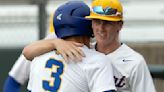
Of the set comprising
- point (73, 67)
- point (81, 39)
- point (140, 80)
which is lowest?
point (140, 80)

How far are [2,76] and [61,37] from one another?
3311 mm

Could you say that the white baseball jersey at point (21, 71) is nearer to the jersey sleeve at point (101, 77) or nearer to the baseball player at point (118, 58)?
the baseball player at point (118, 58)

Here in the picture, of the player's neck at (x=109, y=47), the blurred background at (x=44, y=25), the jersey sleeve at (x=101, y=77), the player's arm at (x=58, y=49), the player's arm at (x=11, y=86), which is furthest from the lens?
the blurred background at (x=44, y=25)

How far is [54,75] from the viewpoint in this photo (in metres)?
3.11

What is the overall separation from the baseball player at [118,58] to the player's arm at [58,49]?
0.20 meters

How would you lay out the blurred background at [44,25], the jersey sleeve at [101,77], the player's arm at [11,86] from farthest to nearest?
the blurred background at [44,25] → the player's arm at [11,86] → the jersey sleeve at [101,77]

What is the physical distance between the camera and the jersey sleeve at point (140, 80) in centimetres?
329

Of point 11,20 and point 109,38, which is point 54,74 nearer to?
point 109,38

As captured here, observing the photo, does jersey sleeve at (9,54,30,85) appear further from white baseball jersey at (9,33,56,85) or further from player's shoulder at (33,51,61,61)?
player's shoulder at (33,51,61,61)

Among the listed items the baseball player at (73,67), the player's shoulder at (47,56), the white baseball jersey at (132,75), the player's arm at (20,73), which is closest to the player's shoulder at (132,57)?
the white baseball jersey at (132,75)

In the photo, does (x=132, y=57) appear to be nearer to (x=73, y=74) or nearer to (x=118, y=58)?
(x=118, y=58)

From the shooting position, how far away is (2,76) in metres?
6.41

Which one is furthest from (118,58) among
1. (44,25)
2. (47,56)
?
(44,25)

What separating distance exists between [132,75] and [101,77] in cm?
37
